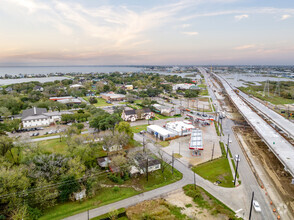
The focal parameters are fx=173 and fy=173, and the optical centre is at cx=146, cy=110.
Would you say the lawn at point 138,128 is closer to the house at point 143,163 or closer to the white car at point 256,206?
the house at point 143,163

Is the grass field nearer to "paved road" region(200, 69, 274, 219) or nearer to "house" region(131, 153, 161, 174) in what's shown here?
"house" region(131, 153, 161, 174)

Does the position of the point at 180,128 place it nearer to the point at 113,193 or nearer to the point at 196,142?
the point at 196,142

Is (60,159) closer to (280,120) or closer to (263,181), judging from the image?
(263,181)

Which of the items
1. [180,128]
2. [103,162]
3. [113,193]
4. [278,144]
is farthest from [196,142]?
[113,193]

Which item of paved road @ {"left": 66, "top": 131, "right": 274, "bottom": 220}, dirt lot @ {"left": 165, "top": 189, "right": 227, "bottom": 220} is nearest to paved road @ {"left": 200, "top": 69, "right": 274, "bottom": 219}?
paved road @ {"left": 66, "top": 131, "right": 274, "bottom": 220}

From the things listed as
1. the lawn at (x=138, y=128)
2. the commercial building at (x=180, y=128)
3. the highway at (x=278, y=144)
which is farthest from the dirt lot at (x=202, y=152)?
the lawn at (x=138, y=128)

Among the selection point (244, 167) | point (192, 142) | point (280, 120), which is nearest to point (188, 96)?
point (280, 120)
